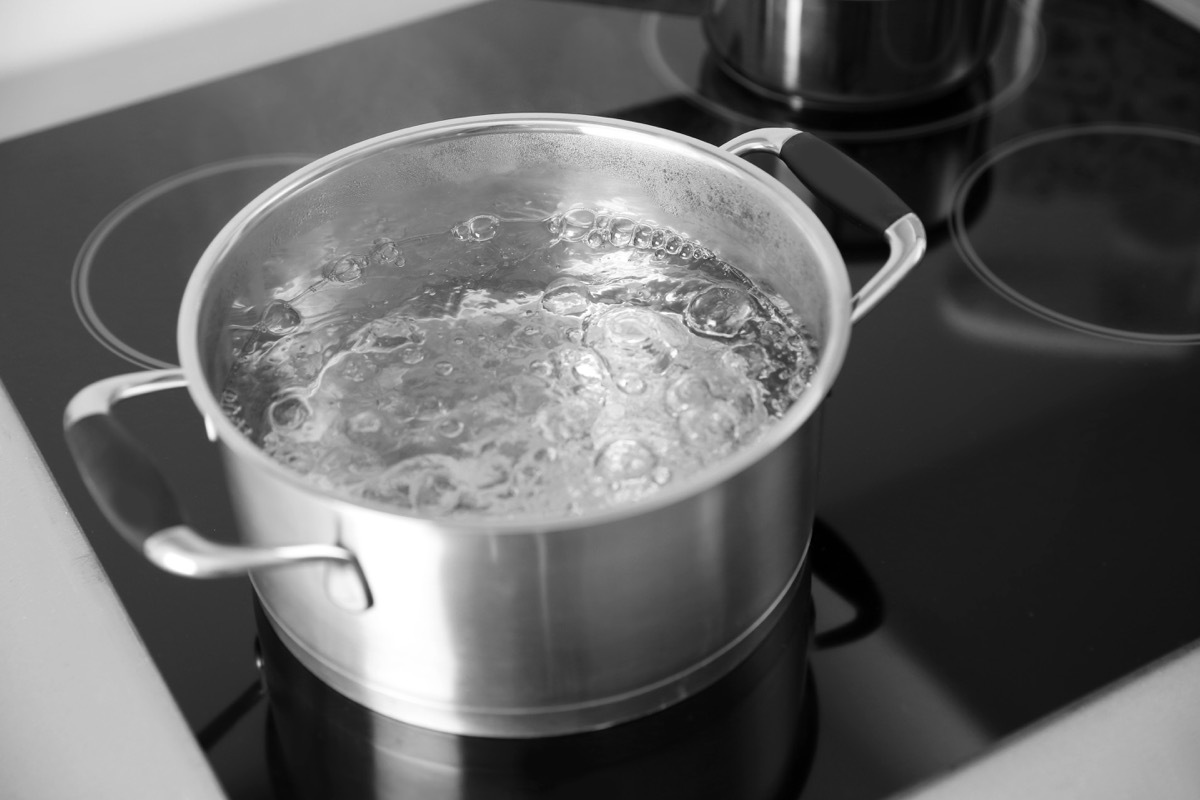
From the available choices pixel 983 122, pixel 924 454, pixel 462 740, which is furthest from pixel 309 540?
pixel 983 122

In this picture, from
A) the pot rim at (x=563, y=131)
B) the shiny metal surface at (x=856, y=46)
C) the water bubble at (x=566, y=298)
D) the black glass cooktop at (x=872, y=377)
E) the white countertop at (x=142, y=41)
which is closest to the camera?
the pot rim at (x=563, y=131)

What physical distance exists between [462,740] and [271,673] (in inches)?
4.0

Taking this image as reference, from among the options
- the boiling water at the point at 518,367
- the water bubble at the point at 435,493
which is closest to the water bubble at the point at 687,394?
the boiling water at the point at 518,367

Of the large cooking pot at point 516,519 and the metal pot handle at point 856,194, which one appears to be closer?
the large cooking pot at point 516,519

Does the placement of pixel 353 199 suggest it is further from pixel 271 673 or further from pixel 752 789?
pixel 752 789

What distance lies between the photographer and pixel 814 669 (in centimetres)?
62

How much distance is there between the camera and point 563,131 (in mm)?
689

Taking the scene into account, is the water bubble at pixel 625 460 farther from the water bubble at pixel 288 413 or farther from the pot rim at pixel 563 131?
the water bubble at pixel 288 413

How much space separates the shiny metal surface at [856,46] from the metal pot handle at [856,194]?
10.0 inches

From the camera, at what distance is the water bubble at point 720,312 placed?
667 millimetres

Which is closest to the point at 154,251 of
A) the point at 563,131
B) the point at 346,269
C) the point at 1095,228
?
the point at 346,269

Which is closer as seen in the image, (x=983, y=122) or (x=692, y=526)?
(x=692, y=526)

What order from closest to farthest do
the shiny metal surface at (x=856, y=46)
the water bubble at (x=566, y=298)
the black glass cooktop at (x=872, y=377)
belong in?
the black glass cooktop at (x=872, y=377), the water bubble at (x=566, y=298), the shiny metal surface at (x=856, y=46)

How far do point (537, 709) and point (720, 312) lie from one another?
0.22 m
